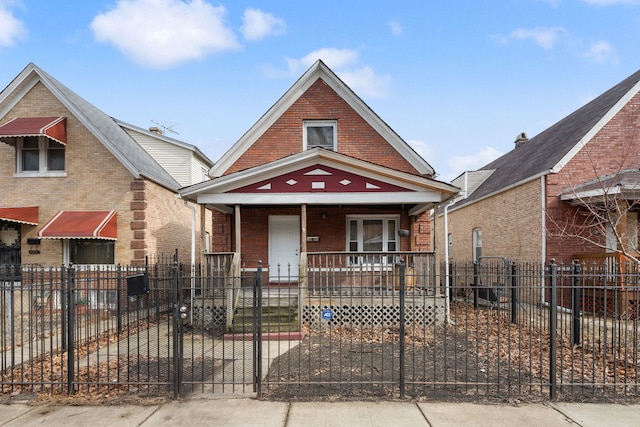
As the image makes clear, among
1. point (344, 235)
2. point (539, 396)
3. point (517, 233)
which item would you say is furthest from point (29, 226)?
point (517, 233)

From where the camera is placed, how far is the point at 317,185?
11336mm

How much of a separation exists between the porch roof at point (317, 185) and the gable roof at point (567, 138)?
4745 mm

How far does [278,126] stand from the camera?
1433 cm

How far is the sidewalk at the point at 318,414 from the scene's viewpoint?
16.2 ft

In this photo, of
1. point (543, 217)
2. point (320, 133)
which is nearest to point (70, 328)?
point (320, 133)

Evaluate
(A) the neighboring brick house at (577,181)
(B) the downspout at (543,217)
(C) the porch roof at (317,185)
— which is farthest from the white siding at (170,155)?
(B) the downspout at (543,217)

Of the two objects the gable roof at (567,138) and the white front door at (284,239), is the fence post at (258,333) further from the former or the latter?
the gable roof at (567,138)

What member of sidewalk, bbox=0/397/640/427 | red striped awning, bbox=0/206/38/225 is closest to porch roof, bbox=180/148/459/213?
red striped awning, bbox=0/206/38/225

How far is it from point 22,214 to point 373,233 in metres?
11.4

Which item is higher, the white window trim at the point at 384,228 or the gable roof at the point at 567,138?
the gable roof at the point at 567,138

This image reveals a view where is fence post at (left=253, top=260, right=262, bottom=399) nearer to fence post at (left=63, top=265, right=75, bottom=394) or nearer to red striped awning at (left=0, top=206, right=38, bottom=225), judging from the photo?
fence post at (left=63, top=265, right=75, bottom=394)

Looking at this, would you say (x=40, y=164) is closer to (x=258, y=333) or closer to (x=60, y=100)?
(x=60, y=100)

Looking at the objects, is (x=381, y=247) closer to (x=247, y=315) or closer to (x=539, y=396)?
(x=247, y=315)

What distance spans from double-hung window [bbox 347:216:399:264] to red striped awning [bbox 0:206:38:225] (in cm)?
1021
